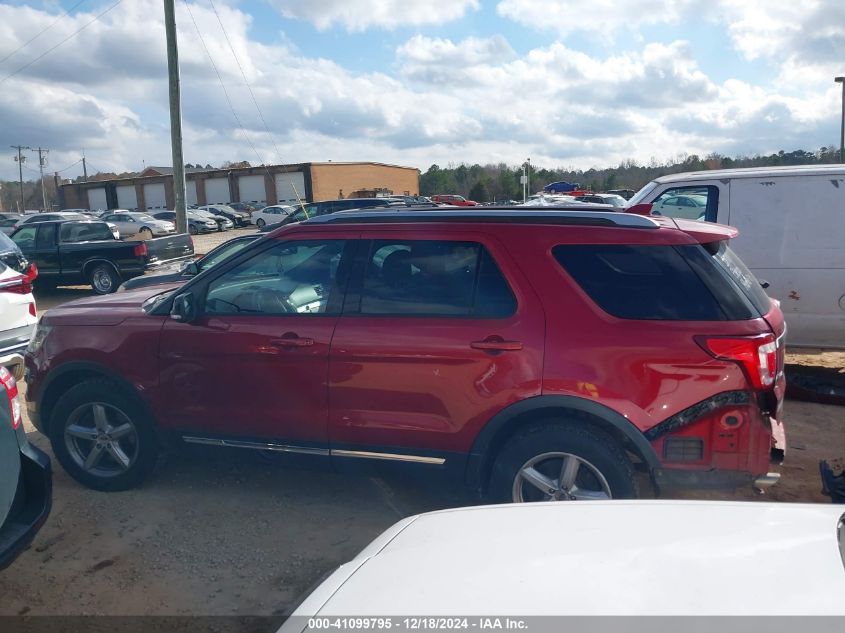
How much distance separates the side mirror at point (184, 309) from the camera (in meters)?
4.44

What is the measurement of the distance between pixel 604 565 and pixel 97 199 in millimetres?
74863

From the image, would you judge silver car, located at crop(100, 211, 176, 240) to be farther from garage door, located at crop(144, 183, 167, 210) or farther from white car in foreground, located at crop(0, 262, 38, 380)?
white car in foreground, located at crop(0, 262, 38, 380)

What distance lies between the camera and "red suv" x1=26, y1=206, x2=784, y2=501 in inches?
140

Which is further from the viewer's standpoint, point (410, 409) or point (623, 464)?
point (410, 409)

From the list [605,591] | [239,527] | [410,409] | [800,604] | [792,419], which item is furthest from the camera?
[792,419]

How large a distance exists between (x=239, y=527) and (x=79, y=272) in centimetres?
1218

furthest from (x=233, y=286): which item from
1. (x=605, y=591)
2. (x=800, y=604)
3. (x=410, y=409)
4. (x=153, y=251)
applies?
(x=153, y=251)

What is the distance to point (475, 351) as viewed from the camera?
3.78 meters

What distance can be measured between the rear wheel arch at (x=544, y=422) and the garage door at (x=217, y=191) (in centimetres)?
6305

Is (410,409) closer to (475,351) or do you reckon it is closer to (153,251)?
(475,351)

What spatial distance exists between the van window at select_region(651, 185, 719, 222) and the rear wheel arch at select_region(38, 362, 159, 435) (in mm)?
5791

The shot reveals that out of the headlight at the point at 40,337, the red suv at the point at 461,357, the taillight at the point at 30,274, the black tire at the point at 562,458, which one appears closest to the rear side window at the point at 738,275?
the red suv at the point at 461,357

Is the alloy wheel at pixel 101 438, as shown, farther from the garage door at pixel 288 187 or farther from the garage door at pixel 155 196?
the garage door at pixel 155 196

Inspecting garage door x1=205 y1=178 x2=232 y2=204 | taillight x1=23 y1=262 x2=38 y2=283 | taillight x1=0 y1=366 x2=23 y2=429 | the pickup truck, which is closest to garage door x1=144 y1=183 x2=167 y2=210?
garage door x1=205 y1=178 x2=232 y2=204
